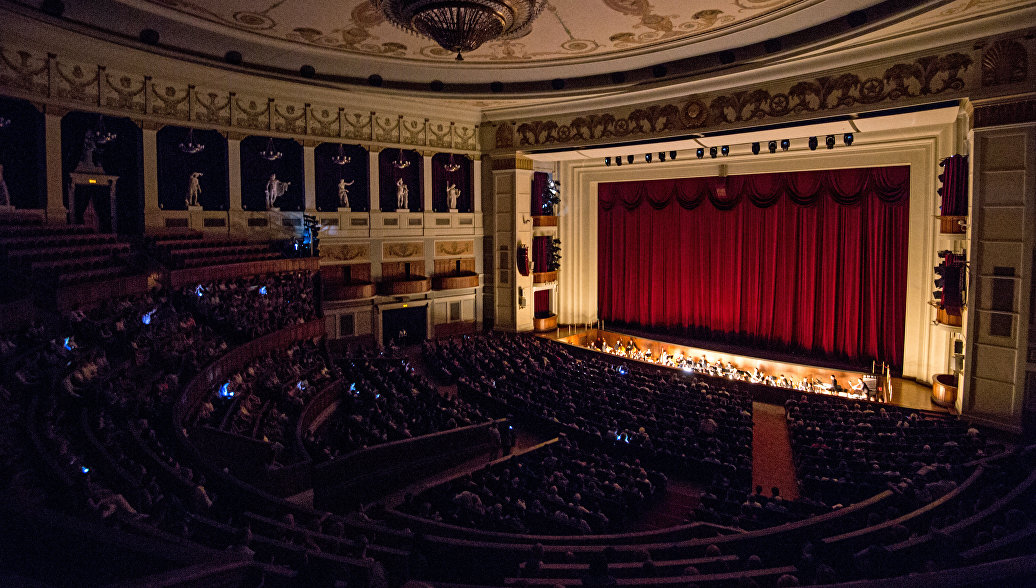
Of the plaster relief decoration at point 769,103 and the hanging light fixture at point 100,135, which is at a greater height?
the plaster relief decoration at point 769,103

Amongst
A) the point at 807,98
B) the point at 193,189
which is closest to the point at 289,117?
the point at 193,189

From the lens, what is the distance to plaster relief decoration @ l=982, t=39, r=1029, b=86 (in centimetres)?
942

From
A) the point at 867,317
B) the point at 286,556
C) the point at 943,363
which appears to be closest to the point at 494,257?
the point at 867,317

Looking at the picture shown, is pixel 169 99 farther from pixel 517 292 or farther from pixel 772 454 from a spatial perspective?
pixel 772 454

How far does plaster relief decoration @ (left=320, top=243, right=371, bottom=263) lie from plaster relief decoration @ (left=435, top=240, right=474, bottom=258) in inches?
84.7

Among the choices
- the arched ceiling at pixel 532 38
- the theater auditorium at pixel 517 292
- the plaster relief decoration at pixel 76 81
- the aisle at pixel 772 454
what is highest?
the arched ceiling at pixel 532 38

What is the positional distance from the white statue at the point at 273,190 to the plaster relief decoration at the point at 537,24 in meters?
3.92

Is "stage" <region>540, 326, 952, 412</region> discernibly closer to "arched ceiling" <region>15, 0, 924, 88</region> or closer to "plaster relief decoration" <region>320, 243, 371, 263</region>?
"plaster relief decoration" <region>320, 243, 371, 263</region>

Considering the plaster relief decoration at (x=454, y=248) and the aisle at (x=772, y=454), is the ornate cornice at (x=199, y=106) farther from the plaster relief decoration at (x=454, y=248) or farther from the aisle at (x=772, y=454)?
the aisle at (x=772, y=454)

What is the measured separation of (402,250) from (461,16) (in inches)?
396

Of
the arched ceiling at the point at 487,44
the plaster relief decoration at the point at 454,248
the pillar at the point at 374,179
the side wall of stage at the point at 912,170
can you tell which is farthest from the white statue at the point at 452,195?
the side wall of stage at the point at 912,170

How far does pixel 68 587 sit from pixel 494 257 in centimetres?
1596

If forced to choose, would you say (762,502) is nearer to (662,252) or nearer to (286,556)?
(286,556)

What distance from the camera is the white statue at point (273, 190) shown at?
1473cm
